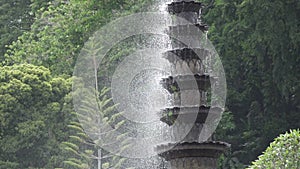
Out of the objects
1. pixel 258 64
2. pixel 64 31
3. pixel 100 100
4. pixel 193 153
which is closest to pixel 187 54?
pixel 193 153

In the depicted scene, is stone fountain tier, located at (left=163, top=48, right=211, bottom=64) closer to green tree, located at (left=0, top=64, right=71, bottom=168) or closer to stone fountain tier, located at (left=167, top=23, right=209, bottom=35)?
stone fountain tier, located at (left=167, top=23, right=209, bottom=35)

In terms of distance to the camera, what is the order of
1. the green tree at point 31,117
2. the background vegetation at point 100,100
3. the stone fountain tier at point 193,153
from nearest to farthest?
the stone fountain tier at point 193,153
the background vegetation at point 100,100
the green tree at point 31,117

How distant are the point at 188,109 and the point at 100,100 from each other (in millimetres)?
14363

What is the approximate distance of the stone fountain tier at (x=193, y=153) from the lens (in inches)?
351

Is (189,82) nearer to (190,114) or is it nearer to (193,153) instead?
(190,114)

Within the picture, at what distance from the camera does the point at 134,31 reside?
22438mm

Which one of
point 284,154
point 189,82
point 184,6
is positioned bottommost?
point 284,154

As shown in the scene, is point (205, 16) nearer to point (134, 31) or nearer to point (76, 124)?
point (134, 31)

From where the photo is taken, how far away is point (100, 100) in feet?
76.5

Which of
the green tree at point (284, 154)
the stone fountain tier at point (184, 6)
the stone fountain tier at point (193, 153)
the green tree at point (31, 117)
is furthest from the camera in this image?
the green tree at point (31, 117)

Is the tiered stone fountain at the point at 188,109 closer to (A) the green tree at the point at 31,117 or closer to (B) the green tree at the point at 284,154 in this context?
(B) the green tree at the point at 284,154

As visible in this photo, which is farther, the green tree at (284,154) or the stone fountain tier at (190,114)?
the green tree at (284,154)

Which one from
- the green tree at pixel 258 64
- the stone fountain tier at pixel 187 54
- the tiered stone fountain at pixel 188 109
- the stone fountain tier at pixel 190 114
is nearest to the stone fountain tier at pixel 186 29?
the tiered stone fountain at pixel 188 109

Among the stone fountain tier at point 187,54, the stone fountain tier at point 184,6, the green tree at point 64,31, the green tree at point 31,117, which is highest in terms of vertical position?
the green tree at point 64,31
